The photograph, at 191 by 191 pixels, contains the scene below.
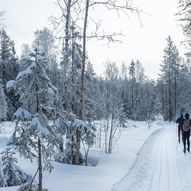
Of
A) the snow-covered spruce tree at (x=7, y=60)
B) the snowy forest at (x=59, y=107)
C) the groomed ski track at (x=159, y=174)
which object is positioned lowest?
the groomed ski track at (x=159, y=174)

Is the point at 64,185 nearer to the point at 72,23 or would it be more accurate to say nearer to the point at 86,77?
the point at 86,77

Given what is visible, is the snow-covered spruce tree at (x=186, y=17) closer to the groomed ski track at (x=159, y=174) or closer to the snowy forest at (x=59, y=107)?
the snowy forest at (x=59, y=107)

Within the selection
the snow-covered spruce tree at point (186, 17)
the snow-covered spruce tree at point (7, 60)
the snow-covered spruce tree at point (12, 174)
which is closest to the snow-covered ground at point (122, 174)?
the snow-covered spruce tree at point (12, 174)

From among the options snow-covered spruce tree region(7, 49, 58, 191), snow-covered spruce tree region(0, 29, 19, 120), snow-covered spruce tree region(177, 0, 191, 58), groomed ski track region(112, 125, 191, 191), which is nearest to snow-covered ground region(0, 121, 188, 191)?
groomed ski track region(112, 125, 191, 191)

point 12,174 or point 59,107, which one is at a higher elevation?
point 59,107

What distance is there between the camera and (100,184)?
20.2 ft

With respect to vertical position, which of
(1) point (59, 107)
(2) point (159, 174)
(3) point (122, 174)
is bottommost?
(2) point (159, 174)

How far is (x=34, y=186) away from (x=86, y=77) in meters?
5.76

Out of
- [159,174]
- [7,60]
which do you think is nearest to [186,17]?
[159,174]

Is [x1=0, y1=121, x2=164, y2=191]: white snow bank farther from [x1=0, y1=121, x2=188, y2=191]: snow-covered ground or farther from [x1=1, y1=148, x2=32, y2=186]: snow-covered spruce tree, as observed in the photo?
[x1=1, y1=148, x2=32, y2=186]: snow-covered spruce tree

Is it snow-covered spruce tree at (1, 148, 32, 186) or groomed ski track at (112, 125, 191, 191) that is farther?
snow-covered spruce tree at (1, 148, 32, 186)

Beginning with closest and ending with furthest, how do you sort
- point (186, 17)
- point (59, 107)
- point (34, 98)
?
point (34, 98), point (59, 107), point (186, 17)

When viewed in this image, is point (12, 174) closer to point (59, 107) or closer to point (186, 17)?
point (59, 107)

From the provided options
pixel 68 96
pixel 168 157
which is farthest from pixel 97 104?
pixel 168 157
